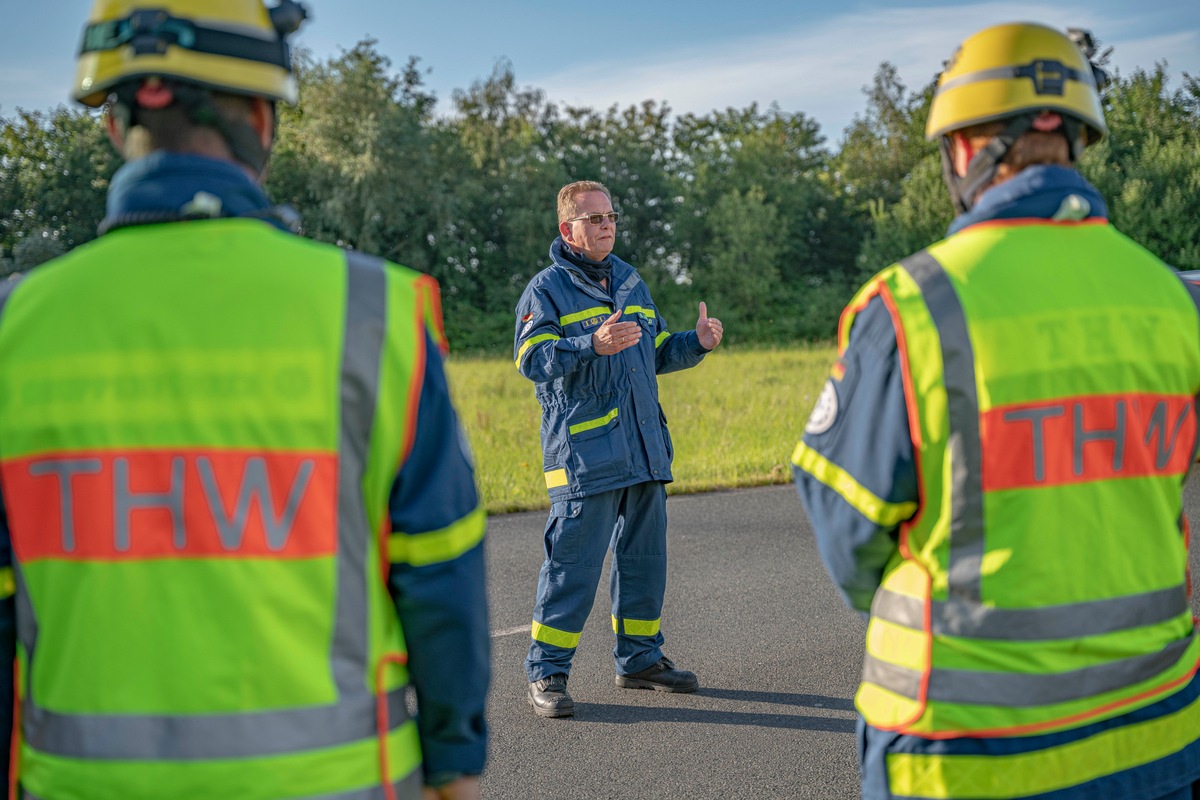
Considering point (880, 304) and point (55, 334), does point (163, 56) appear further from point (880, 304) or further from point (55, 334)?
point (880, 304)

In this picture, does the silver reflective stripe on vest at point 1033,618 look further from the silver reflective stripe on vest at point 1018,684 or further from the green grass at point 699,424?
the green grass at point 699,424

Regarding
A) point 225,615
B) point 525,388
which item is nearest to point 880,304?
point 225,615

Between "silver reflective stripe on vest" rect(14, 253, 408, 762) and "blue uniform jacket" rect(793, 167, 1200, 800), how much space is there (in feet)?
3.00

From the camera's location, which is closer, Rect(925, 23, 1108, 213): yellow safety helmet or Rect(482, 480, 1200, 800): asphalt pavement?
Rect(925, 23, 1108, 213): yellow safety helmet

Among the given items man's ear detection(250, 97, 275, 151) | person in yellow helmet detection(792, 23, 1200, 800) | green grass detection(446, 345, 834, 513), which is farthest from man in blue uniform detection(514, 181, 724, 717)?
green grass detection(446, 345, 834, 513)

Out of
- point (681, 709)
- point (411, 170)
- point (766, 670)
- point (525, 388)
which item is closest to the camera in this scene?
point (681, 709)

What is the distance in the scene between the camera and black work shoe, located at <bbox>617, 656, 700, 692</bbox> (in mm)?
4949

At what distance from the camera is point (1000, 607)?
2.01 m

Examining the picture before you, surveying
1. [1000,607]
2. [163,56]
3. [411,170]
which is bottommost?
[1000,607]

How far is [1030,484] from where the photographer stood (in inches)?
79.0

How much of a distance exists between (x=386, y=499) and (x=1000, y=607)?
1093 millimetres

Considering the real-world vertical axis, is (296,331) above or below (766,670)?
above

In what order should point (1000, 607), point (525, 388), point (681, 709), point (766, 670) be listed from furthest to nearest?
point (525, 388) < point (766, 670) < point (681, 709) < point (1000, 607)

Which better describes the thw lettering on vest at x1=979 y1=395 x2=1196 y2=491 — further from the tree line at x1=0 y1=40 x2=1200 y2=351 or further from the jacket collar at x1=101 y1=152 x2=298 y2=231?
the tree line at x1=0 y1=40 x2=1200 y2=351
